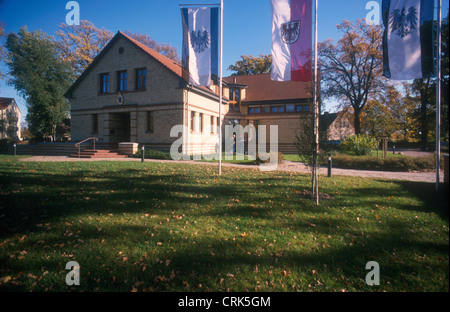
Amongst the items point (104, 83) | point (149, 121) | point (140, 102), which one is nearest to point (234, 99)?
point (149, 121)

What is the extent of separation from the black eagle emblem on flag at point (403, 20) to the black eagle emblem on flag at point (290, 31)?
3.82 metres

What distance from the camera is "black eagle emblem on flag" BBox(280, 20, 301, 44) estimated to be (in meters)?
6.93

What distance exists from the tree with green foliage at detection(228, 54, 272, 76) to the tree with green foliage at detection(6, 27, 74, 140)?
28.7 m

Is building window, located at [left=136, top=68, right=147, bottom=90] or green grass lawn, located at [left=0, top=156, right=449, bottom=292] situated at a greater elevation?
building window, located at [left=136, top=68, right=147, bottom=90]

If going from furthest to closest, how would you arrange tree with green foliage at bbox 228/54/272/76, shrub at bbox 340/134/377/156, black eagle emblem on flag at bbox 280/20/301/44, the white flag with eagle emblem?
tree with green foliage at bbox 228/54/272/76 → shrub at bbox 340/134/377/156 → the white flag with eagle emblem → black eagle emblem on flag at bbox 280/20/301/44

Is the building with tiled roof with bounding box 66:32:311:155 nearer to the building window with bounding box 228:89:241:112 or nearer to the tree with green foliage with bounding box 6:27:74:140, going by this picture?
the building window with bounding box 228:89:241:112

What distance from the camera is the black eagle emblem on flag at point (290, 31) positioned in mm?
6926

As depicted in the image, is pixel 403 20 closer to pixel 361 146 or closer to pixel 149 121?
pixel 361 146

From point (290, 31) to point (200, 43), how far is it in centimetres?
434

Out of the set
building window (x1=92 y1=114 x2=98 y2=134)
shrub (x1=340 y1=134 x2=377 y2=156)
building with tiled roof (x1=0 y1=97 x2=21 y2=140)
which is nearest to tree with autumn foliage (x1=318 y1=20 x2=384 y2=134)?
shrub (x1=340 y1=134 x2=377 y2=156)

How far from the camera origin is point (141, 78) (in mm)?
20312

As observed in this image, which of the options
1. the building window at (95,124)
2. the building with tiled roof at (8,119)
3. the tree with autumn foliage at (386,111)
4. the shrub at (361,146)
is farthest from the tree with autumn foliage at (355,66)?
the building with tiled roof at (8,119)

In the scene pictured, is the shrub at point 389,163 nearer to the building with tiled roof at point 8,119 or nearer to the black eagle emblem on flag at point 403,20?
the black eagle emblem on flag at point 403,20
